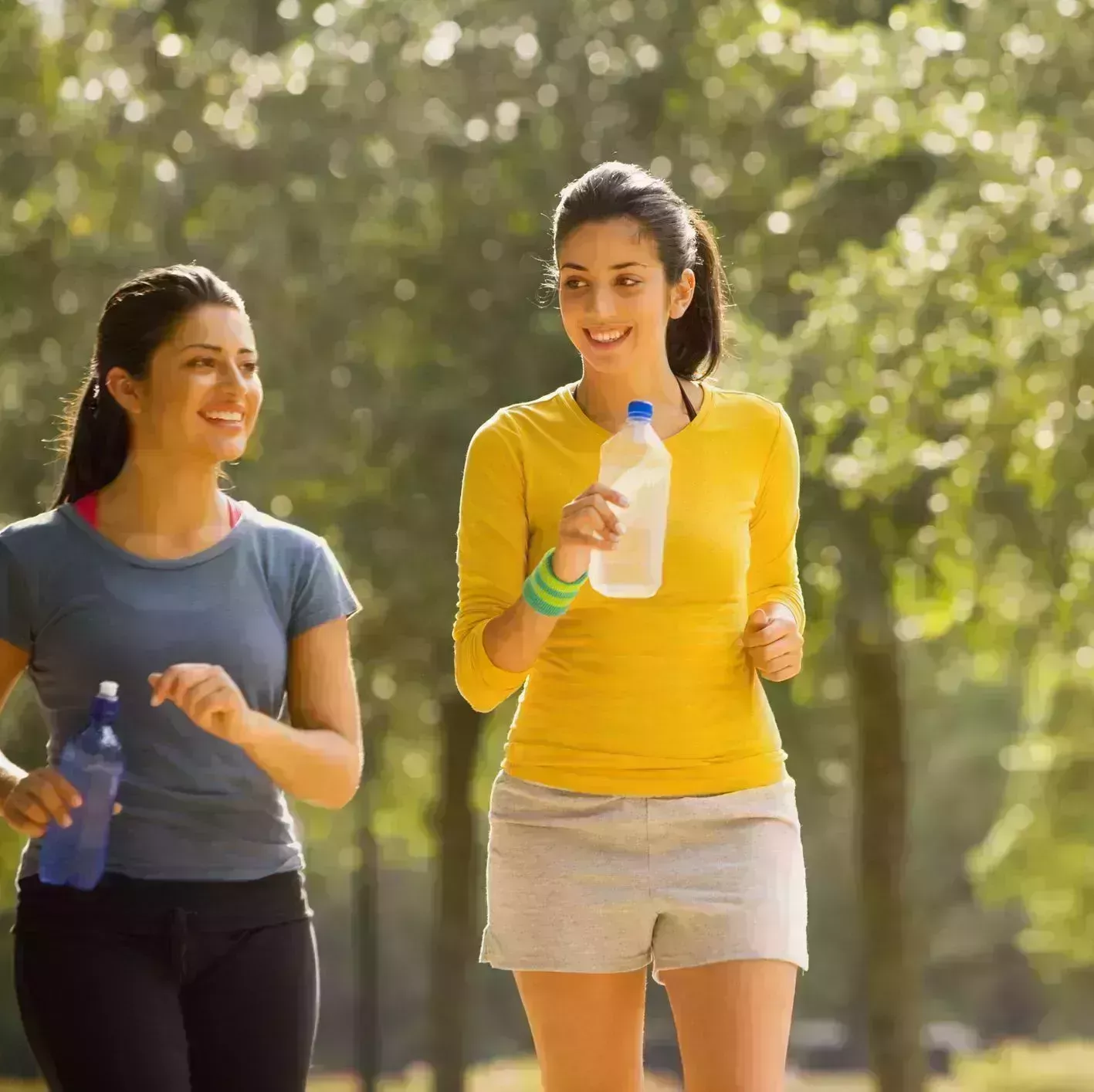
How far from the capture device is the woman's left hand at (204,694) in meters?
3.32

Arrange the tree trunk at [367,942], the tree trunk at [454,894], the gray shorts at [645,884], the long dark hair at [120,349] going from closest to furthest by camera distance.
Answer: the gray shorts at [645,884]
the long dark hair at [120,349]
the tree trunk at [454,894]
the tree trunk at [367,942]

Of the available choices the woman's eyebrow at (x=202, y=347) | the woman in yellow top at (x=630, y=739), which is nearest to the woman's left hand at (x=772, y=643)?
the woman in yellow top at (x=630, y=739)

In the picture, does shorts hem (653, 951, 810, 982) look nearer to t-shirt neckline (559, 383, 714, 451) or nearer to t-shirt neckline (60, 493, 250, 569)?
t-shirt neckline (559, 383, 714, 451)

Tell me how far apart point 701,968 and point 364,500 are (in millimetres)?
9782

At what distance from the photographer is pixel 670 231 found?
A: 150 inches

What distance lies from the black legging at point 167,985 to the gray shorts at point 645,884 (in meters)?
0.44

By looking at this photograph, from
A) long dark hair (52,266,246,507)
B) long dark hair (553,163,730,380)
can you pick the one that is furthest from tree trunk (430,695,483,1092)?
long dark hair (52,266,246,507)

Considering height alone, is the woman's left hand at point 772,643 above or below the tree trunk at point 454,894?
above

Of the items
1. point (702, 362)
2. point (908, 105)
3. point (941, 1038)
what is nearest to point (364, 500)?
point (908, 105)

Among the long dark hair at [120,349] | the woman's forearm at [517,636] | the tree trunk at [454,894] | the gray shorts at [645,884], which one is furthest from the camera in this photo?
the tree trunk at [454,894]

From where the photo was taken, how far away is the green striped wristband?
11.6 feet

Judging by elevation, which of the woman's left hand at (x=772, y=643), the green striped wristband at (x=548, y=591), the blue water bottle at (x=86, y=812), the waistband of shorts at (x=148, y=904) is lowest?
the waistband of shorts at (x=148, y=904)

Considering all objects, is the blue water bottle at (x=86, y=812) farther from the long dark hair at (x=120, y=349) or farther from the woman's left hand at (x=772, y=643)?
the woman's left hand at (x=772, y=643)

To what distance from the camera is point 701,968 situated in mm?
3680
